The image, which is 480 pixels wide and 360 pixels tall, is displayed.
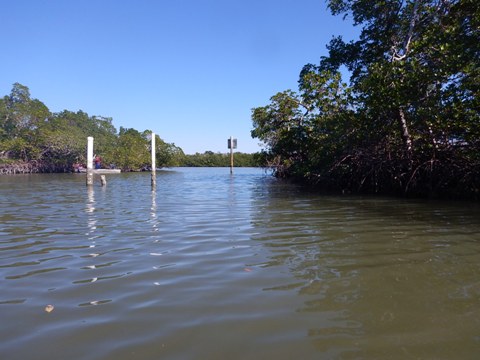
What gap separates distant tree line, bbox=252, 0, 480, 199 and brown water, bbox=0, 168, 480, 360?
16.6 ft

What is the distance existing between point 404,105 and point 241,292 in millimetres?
9557

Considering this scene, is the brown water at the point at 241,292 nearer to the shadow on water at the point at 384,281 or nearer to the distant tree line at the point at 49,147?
the shadow on water at the point at 384,281

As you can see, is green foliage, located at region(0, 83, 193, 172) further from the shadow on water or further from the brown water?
the shadow on water

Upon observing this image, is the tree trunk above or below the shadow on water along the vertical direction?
above

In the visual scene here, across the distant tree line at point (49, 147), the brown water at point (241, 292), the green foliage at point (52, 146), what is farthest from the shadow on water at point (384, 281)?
the green foliage at point (52, 146)

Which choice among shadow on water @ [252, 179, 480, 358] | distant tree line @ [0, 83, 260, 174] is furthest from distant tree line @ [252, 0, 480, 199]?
distant tree line @ [0, 83, 260, 174]

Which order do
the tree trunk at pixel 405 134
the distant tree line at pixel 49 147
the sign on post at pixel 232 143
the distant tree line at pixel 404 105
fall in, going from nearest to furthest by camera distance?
1. the distant tree line at pixel 404 105
2. the tree trunk at pixel 405 134
3. the sign on post at pixel 232 143
4. the distant tree line at pixel 49 147

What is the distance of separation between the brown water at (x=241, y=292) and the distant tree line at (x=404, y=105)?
5048 mm

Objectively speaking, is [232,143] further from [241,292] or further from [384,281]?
[241,292]

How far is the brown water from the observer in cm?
206

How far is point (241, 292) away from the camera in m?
2.93

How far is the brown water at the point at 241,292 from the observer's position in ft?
6.77

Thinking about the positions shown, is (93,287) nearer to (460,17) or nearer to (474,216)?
(474,216)

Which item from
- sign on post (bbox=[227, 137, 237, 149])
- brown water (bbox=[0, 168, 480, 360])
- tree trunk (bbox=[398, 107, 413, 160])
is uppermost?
sign on post (bbox=[227, 137, 237, 149])
